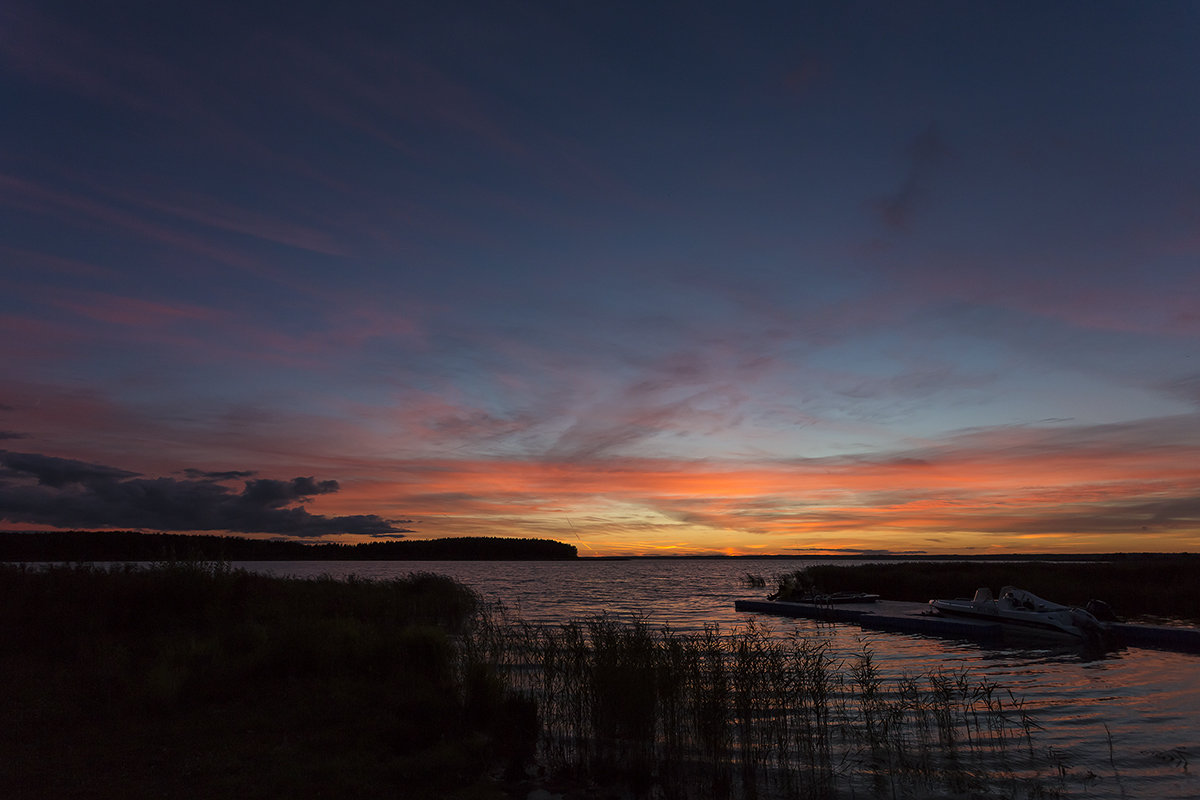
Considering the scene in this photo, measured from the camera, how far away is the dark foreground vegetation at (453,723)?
919 centimetres

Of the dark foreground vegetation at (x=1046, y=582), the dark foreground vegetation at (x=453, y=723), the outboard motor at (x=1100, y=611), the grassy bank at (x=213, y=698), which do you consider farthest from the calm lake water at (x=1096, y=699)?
the dark foreground vegetation at (x=1046, y=582)

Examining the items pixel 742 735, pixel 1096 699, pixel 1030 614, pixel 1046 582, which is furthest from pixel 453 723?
pixel 1046 582

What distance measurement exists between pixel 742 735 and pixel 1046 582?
107 feet

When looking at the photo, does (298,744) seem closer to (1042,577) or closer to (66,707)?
(66,707)

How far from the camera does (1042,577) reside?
36406 mm

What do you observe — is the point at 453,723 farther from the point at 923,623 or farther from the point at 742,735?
the point at 923,623

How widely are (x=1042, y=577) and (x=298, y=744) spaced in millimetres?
39685

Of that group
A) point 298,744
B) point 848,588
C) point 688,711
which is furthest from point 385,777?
point 848,588

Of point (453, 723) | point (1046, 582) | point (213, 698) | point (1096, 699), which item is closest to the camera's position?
point (453, 723)

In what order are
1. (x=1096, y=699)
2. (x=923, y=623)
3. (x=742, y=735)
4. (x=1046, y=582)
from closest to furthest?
1. (x=742, y=735)
2. (x=1096, y=699)
3. (x=923, y=623)
4. (x=1046, y=582)

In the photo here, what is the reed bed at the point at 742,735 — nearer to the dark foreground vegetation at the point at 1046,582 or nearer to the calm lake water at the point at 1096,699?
the calm lake water at the point at 1096,699

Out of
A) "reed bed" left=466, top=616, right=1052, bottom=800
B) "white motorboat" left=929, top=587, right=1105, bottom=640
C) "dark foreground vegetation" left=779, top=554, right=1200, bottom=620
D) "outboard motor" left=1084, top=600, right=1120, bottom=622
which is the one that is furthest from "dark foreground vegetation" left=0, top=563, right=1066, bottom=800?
"dark foreground vegetation" left=779, top=554, right=1200, bottom=620

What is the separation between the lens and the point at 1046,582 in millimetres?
35094

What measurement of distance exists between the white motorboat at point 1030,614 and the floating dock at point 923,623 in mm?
519
